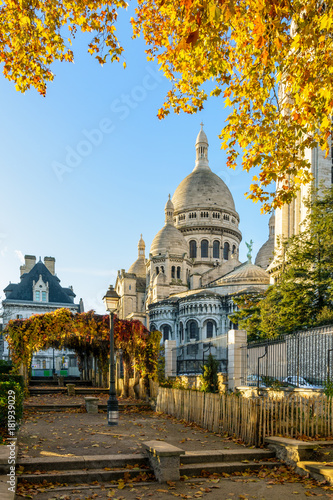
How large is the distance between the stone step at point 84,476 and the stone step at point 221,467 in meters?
0.66

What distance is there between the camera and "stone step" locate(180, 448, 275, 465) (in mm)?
9484

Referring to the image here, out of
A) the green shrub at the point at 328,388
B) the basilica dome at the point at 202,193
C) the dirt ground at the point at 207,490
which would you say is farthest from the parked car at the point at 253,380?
the basilica dome at the point at 202,193

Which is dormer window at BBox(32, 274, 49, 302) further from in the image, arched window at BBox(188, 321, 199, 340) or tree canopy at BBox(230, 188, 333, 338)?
tree canopy at BBox(230, 188, 333, 338)

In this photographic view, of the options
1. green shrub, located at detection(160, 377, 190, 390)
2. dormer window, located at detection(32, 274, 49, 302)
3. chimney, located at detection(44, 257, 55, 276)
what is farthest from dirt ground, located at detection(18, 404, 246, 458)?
chimney, located at detection(44, 257, 55, 276)

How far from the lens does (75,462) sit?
891 centimetres

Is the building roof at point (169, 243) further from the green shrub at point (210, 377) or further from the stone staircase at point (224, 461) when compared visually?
the stone staircase at point (224, 461)

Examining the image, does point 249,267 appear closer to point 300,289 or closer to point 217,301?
point 217,301

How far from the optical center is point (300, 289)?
24812mm

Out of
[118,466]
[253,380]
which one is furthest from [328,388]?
[118,466]

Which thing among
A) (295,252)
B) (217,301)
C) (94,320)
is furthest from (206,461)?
(217,301)

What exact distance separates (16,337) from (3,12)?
55.3 feet

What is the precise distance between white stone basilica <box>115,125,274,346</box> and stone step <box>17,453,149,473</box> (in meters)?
48.8

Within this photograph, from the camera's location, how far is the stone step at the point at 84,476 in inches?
328

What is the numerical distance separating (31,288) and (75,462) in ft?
188
